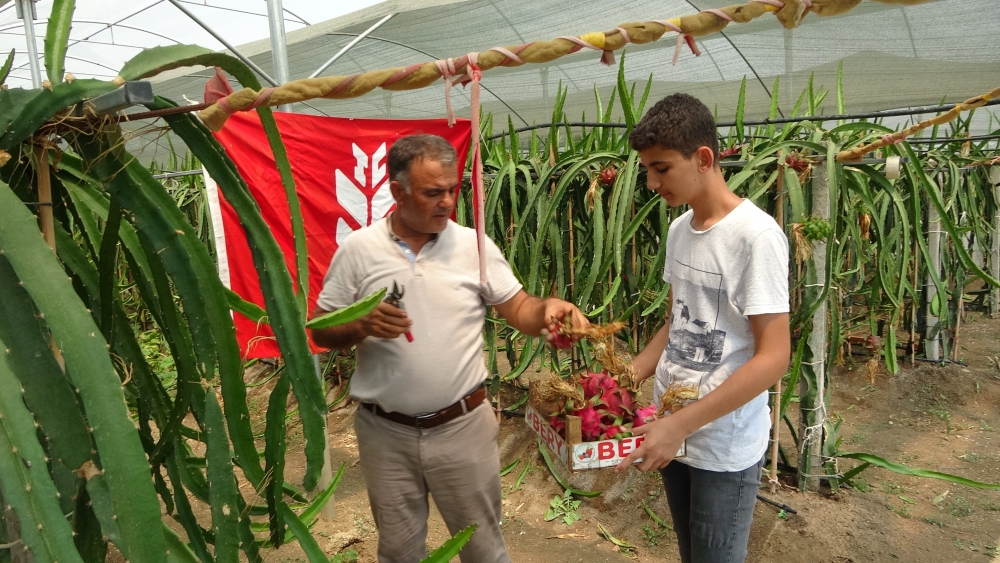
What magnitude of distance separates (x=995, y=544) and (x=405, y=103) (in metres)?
5.11

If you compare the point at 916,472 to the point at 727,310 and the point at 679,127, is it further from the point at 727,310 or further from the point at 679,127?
the point at 679,127

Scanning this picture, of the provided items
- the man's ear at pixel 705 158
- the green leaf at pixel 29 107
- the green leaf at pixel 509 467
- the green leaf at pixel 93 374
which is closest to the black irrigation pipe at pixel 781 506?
the green leaf at pixel 509 467

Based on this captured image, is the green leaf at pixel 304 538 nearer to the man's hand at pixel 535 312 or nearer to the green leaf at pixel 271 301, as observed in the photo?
the green leaf at pixel 271 301

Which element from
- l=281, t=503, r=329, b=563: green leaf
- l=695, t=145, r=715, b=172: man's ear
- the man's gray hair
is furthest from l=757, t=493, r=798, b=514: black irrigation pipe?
l=281, t=503, r=329, b=563: green leaf

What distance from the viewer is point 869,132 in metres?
2.08

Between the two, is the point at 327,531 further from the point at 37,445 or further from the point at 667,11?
the point at 667,11

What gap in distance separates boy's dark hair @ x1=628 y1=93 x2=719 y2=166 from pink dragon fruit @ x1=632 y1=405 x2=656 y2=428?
433 mm

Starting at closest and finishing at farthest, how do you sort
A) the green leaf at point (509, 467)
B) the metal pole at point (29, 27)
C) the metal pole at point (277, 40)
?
1. the metal pole at point (277, 40)
2. the green leaf at point (509, 467)
3. the metal pole at point (29, 27)

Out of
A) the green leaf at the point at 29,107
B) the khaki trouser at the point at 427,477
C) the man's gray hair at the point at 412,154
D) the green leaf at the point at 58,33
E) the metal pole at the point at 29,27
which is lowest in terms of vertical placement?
the khaki trouser at the point at 427,477

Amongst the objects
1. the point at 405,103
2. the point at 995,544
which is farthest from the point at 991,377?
the point at 405,103

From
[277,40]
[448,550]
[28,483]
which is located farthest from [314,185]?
[28,483]

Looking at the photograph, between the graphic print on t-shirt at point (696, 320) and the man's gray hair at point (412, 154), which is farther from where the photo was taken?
the man's gray hair at point (412, 154)

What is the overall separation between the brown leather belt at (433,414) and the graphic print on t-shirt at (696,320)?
447mm

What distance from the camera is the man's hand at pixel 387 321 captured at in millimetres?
1190
